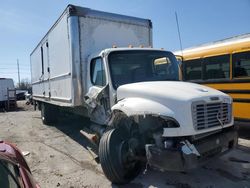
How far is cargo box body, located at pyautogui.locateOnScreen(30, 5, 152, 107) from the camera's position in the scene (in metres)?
6.75

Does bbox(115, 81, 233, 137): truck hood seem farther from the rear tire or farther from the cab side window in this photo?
the rear tire

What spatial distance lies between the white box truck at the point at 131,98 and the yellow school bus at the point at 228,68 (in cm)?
209

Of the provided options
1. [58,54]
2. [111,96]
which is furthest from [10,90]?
[111,96]

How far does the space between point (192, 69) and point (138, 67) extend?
412 cm

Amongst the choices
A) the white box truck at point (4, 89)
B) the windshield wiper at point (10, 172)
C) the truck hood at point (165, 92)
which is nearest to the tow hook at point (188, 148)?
the truck hood at point (165, 92)

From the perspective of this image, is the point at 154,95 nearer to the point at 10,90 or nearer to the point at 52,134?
the point at 52,134

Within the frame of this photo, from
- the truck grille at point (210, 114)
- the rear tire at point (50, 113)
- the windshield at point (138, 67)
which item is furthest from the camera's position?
the rear tire at point (50, 113)

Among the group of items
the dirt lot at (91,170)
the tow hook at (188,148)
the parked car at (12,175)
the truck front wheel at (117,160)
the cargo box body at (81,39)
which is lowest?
the dirt lot at (91,170)

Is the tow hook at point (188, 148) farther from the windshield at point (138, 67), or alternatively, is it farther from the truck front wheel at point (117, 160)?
the windshield at point (138, 67)

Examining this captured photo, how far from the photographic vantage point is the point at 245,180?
4.93 metres

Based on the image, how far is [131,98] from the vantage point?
4.82m

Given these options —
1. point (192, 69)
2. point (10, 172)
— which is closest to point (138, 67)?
point (10, 172)

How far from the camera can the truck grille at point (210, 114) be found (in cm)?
419

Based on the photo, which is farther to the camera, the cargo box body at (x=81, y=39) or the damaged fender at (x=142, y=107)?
the cargo box body at (x=81, y=39)
